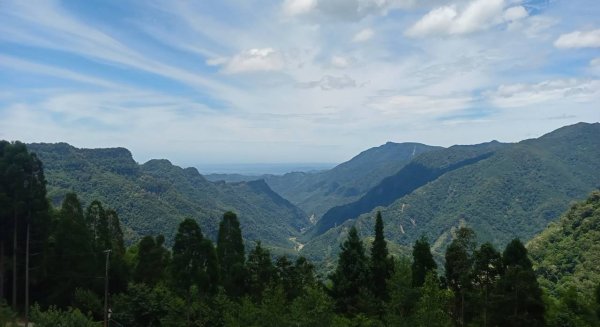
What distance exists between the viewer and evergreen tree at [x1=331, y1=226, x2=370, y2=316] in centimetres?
3986

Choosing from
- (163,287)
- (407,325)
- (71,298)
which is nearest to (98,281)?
(71,298)

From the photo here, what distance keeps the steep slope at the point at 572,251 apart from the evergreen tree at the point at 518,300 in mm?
46728

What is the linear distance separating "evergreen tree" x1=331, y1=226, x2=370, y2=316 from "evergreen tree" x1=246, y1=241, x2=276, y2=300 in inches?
227

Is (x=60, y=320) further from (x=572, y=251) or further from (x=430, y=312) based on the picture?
(x=572, y=251)

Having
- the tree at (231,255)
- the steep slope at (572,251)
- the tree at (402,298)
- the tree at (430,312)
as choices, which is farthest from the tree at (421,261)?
the steep slope at (572,251)

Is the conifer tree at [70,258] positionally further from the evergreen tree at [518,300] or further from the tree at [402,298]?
the evergreen tree at [518,300]

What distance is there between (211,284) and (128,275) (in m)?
15.8

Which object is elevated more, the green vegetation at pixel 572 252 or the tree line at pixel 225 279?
the tree line at pixel 225 279

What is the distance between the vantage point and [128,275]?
47.4m

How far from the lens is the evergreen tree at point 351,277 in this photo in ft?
131

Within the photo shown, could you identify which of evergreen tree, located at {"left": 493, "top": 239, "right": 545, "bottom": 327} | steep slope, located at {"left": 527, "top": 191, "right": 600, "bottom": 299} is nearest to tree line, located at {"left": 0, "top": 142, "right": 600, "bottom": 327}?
evergreen tree, located at {"left": 493, "top": 239, "right": 545, "bottom": 327}

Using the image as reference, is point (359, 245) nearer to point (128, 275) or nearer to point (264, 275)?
point (264, 275)

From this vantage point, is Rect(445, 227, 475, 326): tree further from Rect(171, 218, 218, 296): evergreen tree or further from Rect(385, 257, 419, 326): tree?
Rect(171, 218, 218, 296): evergreen tree

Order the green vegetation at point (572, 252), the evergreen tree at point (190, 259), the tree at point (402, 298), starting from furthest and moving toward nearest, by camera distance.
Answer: the green vegetation at point (572, 252), the evergreen tree at point (190, 259), the tree at point (402, 298)
